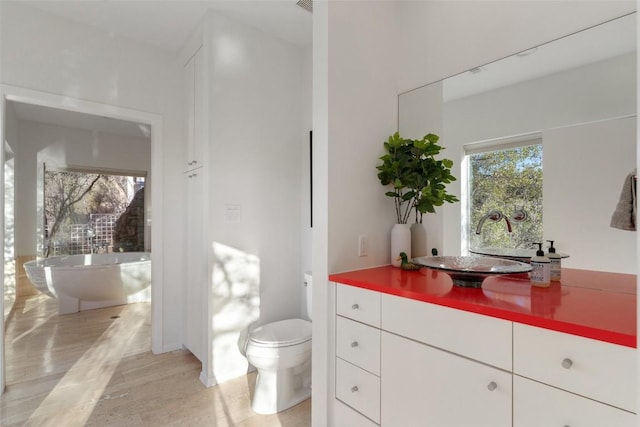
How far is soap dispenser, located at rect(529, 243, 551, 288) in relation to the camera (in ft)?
3.95

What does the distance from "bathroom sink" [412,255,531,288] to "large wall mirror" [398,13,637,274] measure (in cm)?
13

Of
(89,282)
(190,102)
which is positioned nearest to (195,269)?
(190,102)

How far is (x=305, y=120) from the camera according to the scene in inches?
108

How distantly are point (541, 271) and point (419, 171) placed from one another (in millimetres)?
692

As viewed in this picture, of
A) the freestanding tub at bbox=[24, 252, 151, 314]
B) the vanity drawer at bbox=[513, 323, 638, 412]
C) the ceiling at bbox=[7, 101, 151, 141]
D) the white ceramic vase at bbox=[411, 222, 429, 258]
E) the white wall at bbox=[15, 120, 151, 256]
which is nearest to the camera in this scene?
the vanity drawer at bbox=[513, 323, 638, 412]

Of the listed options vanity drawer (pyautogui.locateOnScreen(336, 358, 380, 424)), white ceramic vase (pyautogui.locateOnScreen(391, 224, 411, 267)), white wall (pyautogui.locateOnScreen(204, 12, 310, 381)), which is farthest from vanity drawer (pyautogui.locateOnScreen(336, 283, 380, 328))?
white wall (pyautogui.locateOnScreen(204, 12, 310, 381))

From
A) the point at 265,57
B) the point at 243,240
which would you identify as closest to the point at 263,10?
the point at 265,57

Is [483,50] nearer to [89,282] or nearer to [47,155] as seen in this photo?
[89,282]

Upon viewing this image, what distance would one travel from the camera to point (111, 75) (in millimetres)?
2559

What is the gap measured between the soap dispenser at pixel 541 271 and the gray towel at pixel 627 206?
0.90 ft

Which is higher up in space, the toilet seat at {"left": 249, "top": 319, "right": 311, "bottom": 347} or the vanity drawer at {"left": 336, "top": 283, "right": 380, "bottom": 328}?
the vanity drawer at {"left": 336, "top": 283, "right": 380, "bottom": 328}

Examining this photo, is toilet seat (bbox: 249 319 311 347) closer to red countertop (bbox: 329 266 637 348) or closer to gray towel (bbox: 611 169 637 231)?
red countertop (bbox: 329 266 637 348)

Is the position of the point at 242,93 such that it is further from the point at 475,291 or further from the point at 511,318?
the point at 511,318

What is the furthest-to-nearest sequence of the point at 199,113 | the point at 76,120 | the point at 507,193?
the point at 76,120
the point at 199,113
the point at 507,193
